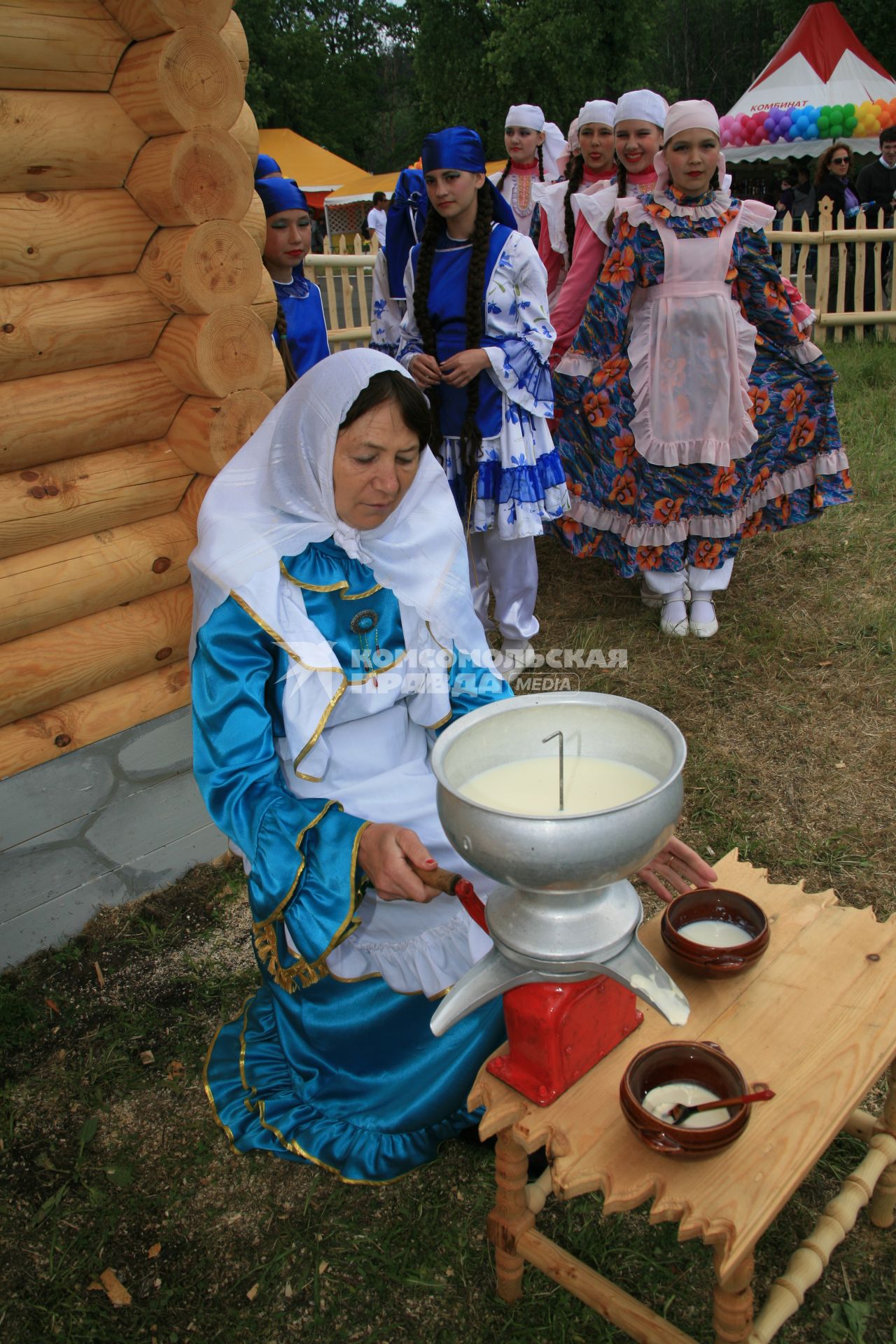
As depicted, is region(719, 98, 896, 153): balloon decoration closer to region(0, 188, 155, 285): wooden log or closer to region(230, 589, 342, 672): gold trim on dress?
region(0, 188, 155, 285): wooden log

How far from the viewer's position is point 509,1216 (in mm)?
1771

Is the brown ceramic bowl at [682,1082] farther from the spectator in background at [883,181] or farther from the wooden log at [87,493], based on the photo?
the spectator in background at [883,181]

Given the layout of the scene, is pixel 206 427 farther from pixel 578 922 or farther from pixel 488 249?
pixel 578 922

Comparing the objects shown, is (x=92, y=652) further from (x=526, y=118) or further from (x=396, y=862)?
(x=526, y=118)

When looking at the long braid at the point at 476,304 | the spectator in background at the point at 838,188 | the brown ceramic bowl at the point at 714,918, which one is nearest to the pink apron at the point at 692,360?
the long braid at the point at 476,304

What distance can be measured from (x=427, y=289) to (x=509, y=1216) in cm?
341

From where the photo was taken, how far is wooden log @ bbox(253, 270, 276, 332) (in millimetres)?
2920

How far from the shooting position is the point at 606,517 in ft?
15.8

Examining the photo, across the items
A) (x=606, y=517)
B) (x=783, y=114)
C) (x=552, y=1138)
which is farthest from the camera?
(x=783, y=114)

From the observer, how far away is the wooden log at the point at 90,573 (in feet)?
9.01

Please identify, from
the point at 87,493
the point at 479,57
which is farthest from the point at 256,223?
the point at 479,57

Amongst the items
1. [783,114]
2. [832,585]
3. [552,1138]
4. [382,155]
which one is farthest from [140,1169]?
[382,155]

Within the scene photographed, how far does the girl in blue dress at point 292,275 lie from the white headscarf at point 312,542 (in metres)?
2.16

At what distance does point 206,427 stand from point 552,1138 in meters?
2.16
